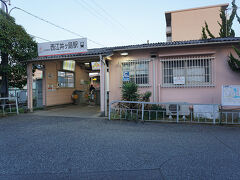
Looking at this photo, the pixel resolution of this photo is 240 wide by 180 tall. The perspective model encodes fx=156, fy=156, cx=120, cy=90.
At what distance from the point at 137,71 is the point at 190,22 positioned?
2089cm

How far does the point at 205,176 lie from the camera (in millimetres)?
2711

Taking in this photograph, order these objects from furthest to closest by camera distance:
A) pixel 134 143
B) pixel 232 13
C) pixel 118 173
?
pixel 232 13, pixel 134 143, pixel 118 173

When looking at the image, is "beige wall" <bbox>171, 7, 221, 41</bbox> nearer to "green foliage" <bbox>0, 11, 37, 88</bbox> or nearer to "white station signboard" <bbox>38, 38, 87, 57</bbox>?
"white station signboard" <bbox>38, 38, 87, 57</bbox>

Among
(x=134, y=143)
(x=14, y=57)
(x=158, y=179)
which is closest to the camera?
(x=158, y=179)

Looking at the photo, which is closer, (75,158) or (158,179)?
(158,179)

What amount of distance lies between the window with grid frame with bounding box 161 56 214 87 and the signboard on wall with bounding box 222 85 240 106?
1187mm

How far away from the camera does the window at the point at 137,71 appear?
8711 millimetres

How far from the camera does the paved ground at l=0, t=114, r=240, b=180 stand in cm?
285

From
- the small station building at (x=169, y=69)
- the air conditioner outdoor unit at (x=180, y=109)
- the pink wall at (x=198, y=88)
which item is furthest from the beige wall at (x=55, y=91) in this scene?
the air conditioner outdoor unit at (x=180, y=109)

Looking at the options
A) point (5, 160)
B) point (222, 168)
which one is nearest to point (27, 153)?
point (5, 160)

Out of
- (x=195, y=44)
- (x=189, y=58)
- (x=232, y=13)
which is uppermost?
(x=232, y=13)

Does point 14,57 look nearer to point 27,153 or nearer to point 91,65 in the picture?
point 91,65

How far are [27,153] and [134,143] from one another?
269cm

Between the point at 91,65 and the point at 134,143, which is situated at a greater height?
the point at 91,65
